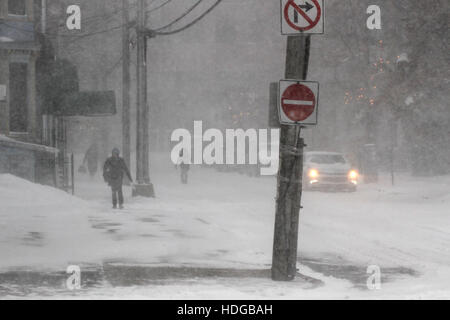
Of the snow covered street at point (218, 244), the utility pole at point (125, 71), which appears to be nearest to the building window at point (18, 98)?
the snow covered street at point (218, 244)

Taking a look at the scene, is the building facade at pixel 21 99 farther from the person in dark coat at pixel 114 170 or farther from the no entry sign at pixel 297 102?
the no entry sign at pixel 297 102

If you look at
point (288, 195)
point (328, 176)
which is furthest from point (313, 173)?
point (288, 195)

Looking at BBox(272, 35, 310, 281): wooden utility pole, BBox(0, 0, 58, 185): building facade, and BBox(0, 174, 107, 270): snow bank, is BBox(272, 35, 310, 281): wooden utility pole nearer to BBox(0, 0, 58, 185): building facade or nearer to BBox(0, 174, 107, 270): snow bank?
BBox(0, 174, 107, 270): snow bank

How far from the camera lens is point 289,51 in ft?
32.5

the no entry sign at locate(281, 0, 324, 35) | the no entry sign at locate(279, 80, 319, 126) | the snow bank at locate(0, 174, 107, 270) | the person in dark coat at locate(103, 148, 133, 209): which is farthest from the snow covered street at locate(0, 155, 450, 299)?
the no entry sign at locate(281, 0, 324, 35)

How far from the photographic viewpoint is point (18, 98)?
81.2 feet

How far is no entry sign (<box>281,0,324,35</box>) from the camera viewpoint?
31.8ft

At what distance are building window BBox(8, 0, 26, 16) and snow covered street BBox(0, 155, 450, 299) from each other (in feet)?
19.5

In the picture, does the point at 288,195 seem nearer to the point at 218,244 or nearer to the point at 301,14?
the point at 301,14

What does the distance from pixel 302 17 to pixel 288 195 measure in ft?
7.54

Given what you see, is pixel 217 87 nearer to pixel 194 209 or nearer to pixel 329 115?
→ pixel 329 115

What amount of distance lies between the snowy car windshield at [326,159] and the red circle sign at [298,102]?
19.6 meters
